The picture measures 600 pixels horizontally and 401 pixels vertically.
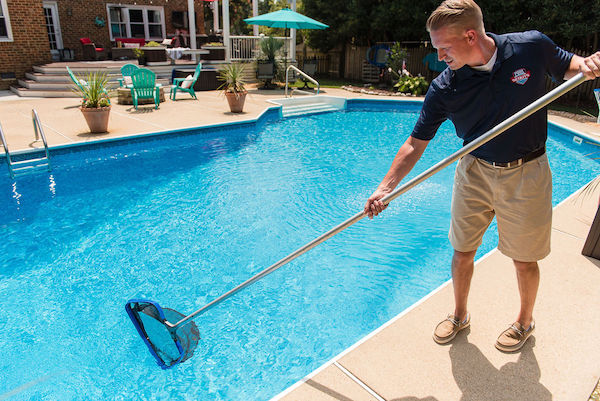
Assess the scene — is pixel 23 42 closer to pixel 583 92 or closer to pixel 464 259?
pixel 464 259

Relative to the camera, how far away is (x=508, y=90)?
5.94 feet

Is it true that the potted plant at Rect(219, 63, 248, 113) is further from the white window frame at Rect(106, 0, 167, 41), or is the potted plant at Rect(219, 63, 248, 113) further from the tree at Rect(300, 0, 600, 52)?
the white window frame at Rect(106, 0, 167, 41)

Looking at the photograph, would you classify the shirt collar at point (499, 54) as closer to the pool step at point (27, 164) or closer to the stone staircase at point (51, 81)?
the pool step at point (27, 164)

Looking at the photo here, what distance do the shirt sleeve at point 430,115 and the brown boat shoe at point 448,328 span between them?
41.4 inches

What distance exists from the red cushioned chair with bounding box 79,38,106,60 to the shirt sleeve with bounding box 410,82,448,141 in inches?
620

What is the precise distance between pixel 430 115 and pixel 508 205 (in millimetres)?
573

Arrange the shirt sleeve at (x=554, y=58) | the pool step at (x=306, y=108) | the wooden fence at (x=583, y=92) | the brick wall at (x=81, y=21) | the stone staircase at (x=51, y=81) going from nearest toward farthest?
the shirt sleeve at (x=554, y=58) → the pool step at (x=306, y=108) → the stone staircase at (x=51, y=81) → the wooden fence at (x=583, y=92) → the brick wall at (x=81, y=21)

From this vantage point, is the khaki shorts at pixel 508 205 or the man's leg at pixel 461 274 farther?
the man's leg at pixel 461 274

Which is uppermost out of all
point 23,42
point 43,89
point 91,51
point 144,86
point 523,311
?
point 23,42

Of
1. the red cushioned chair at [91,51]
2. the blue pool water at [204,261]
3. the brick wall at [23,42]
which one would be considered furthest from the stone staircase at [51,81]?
the blue pool water at [204,261]

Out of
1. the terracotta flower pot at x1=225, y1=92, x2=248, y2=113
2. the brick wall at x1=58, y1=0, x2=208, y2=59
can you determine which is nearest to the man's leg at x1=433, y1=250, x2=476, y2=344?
the terracotta flower pot at x1=225, y1=92, x2=248, y2=113

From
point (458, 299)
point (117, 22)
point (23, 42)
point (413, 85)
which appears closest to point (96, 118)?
point (458, 299)

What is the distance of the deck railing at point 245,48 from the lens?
1538 centimetres

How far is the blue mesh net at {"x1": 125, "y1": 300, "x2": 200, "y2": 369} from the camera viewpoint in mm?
2326
